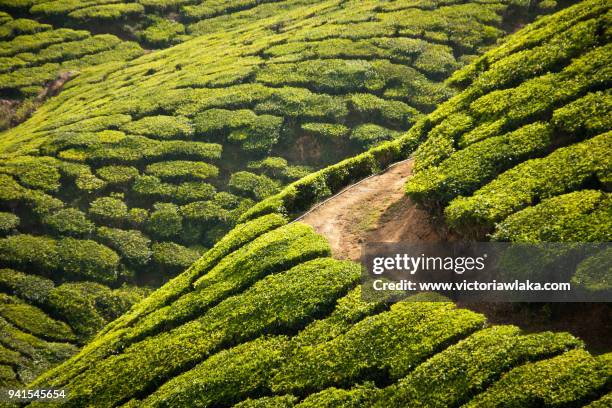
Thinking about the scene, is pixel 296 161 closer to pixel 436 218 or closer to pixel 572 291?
pixel 436 218

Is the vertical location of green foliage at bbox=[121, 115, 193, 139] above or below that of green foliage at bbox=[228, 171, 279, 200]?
above

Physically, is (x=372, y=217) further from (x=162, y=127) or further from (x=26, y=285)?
(x=162, y=127)

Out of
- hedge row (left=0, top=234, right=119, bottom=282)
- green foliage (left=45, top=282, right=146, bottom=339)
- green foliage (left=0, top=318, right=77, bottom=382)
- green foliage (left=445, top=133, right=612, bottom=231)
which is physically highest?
green foliage (left=445, top=133, right=612, bottom=231)

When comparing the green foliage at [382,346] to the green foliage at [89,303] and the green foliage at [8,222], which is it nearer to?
the green foliage at [89,303]

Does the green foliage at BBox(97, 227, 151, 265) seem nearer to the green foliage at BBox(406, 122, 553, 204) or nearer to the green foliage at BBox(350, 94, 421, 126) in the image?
the green foliage at BBox(350, 94, 421, 126)

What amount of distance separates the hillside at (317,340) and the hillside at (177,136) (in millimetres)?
5388

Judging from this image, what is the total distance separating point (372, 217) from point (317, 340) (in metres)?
4.69

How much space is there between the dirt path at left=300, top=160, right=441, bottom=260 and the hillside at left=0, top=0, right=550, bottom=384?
27.1 feet

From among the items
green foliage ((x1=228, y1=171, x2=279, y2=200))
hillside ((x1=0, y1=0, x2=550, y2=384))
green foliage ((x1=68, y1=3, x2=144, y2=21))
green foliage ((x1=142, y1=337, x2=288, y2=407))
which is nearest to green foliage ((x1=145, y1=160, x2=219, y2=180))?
hillside ((x1=0, y1=0, x2=550, y2=384))

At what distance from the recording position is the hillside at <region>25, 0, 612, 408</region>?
37.7ft

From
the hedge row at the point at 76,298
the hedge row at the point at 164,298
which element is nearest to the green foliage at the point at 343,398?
the hedge row at the point at 164,298

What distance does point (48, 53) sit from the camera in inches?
1725

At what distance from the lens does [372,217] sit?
17734 mm

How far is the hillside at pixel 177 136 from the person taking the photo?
23797 mm
